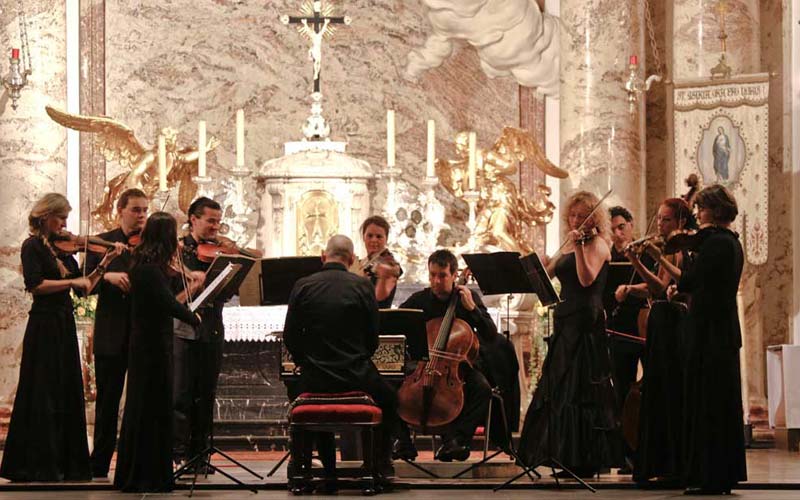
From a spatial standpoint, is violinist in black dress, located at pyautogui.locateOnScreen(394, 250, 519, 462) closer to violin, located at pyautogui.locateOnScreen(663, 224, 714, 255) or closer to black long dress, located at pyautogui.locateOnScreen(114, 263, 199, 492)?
violin, located at pyautogui.locateOnScreen(663, 224, 714, 255)

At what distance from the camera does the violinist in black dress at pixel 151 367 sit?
911cm

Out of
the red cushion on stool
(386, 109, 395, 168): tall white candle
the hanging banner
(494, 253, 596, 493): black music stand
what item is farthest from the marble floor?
(386, 109, 395, 168): tall white candle

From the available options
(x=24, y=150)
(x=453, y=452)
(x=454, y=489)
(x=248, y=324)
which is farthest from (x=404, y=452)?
(x=24, y=150)

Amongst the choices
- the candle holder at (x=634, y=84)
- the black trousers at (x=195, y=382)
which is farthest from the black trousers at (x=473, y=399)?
the candle holder at (x=634, y=84)

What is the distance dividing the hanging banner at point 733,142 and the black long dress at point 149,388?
18.2ft

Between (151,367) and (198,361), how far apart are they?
0.93m

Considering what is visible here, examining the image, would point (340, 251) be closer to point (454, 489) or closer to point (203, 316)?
point (203, 316)

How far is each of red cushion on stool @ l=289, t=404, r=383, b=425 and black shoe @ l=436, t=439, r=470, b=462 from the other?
4.81ft

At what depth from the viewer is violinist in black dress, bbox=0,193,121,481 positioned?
9.77 m

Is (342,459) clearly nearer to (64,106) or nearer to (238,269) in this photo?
(238,269)

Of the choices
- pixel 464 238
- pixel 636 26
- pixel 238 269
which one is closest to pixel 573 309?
pixel 238 269

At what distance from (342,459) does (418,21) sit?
6.64 meters

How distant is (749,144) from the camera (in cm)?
1330

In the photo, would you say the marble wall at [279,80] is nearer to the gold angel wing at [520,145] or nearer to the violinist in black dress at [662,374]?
the gold angel wing at [520,145]
